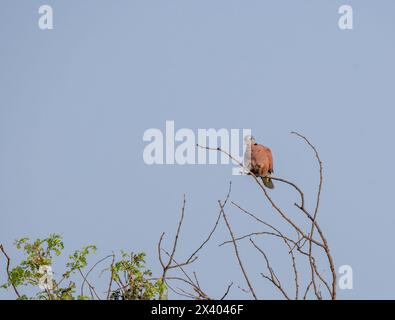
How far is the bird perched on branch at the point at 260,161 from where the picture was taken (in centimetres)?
637

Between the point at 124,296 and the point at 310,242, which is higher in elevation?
the point at 310,242

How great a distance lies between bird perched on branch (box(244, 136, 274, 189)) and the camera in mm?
6371

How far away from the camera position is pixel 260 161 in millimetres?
6449

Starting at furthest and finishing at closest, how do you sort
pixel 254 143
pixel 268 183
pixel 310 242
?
1. pixel 254 143
2. pixel 268 183
3. pixel 310 242
